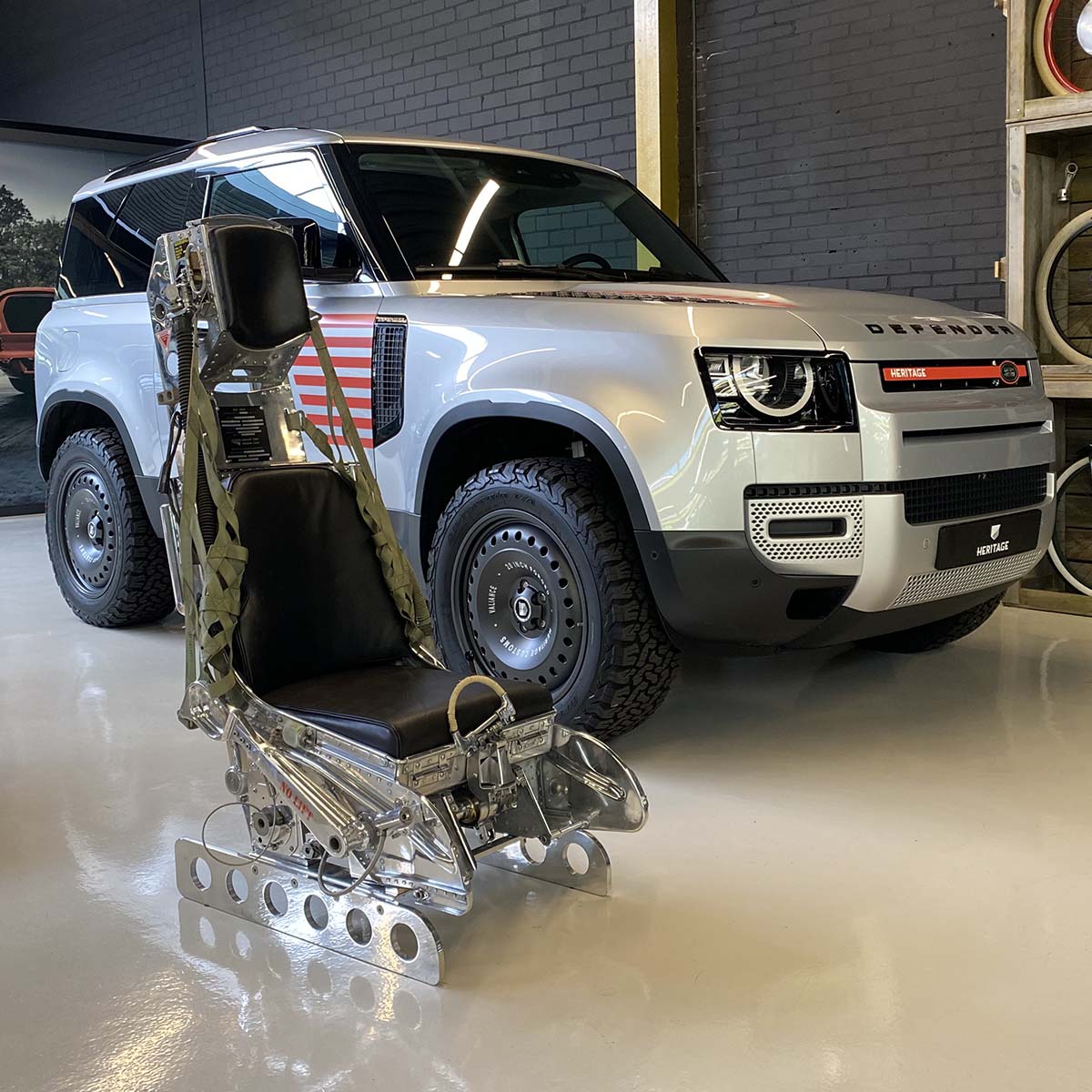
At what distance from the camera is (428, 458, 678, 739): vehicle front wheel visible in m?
3.23

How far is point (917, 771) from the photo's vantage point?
3.29 meters

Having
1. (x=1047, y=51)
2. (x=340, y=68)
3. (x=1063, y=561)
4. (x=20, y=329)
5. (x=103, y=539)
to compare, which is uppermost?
(x=340, y=68)

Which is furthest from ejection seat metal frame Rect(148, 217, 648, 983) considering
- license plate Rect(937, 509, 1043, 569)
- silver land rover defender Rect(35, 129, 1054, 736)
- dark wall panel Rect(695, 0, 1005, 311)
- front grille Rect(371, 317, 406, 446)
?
dark wall panel Rect(695, 0, 1005, 311)

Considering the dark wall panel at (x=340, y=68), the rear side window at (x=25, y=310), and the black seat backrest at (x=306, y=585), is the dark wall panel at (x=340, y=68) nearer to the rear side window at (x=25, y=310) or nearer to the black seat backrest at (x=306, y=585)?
the rear side window at (x=25, y=310)

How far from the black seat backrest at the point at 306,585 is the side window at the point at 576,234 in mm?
1643

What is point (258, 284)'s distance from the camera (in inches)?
98.2

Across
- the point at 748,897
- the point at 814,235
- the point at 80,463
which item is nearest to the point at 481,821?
the point at 748,897

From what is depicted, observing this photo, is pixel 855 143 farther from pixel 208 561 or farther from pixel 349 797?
pixel 349 797

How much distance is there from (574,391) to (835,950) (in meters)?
1.54

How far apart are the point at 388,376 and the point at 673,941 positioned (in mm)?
1984

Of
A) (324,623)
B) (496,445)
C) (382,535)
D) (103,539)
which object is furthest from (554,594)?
(103,539)

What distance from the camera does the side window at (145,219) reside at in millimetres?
4570

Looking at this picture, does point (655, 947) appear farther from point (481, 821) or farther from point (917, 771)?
point (917, 771)

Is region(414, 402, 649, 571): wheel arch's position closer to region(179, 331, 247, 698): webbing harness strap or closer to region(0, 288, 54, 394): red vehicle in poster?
region(179, 331, 247, 698): webbing harness strap
